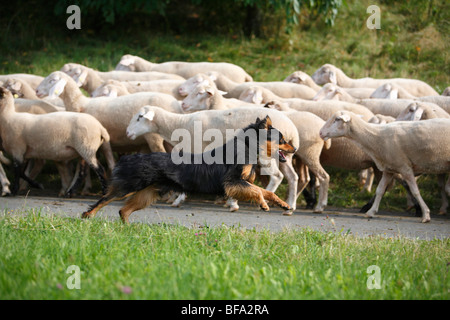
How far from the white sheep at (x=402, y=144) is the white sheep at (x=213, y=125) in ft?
2.27

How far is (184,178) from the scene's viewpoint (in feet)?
22.2

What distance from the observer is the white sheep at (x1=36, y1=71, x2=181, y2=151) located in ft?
33.4

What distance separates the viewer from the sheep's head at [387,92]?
11.8m

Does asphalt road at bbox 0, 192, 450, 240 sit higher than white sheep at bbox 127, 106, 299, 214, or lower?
lower

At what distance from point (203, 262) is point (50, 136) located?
534 centimetres

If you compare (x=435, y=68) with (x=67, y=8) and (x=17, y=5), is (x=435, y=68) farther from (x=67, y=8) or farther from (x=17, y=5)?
→ (x=17, y=5)

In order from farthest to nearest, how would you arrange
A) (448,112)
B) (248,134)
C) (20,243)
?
(448,112)
(248,134)
(20,243)

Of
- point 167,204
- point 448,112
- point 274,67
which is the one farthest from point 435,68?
point 167,204

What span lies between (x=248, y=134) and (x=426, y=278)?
2841 millimetres

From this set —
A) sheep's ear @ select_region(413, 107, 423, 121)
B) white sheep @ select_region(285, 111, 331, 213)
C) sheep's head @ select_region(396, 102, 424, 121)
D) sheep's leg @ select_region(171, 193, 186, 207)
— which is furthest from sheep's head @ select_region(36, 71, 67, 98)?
sheep's ear @ select_region(413, 107, 423, 121)

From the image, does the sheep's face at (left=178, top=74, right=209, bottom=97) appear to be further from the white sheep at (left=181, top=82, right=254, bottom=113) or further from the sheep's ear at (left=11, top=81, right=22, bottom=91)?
the sheep's ear at (left=11, top=81, right=22, bottom=91)

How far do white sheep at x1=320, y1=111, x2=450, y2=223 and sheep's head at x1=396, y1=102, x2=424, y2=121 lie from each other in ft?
3.12
